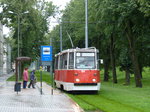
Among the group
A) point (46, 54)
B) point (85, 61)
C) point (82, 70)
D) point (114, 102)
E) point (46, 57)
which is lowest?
point (114, 102)

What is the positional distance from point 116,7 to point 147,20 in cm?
318

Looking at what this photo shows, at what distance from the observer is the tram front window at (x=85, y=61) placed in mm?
24859

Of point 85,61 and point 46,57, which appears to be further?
point 85,61

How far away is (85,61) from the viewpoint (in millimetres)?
24969

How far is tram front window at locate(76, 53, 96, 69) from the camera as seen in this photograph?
979 inches

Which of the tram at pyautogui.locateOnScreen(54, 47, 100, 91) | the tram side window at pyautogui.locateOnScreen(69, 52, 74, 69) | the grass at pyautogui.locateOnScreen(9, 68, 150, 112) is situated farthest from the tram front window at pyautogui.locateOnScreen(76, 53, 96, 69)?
the grass at pyautogui.locateOnScreen(9, 68, 150, 112)

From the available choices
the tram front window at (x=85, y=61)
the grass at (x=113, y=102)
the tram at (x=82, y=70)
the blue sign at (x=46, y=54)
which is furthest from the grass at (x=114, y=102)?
the blue sign at (x=46, y=54)

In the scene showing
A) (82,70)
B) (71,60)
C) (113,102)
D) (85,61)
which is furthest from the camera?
(71,60)

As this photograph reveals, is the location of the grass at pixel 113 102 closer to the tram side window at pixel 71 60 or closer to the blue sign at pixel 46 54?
the tram side window at pixel 71 60

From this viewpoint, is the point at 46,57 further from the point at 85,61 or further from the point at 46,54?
the point at 85,61

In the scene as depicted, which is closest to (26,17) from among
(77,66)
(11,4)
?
(11,4)

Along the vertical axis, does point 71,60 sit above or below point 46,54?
below

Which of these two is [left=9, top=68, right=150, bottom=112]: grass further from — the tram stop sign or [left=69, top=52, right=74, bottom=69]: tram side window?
the tram stop sign

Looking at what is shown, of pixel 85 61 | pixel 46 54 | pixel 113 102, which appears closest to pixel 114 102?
pixel 113 102
